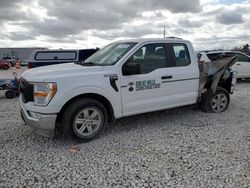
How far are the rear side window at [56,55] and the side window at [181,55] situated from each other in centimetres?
529

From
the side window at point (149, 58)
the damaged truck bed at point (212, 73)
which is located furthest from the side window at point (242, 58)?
the side window at point (149, 58)

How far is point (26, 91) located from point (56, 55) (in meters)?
5.50

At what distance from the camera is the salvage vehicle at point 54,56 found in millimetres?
8993

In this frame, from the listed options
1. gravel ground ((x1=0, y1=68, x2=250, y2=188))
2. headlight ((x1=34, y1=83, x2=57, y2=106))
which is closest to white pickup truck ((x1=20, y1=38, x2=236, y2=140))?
headlight ((x1=34, y1=83, x2=57, y2=106))

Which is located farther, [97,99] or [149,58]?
[149,58]

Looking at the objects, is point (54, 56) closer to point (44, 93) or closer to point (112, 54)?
point (112, 54)

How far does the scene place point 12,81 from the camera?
8758 millimetres

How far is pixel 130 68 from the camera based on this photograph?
4.55m

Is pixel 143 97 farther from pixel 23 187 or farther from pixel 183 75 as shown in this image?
pixel 23 187

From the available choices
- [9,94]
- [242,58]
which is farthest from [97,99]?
[242,58]

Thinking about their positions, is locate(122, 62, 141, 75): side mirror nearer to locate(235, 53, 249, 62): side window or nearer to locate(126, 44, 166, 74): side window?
locate(126, 44, 166, 74): side window

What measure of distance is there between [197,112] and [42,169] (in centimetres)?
417

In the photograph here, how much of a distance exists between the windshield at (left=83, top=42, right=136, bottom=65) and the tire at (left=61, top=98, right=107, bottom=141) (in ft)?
2.97

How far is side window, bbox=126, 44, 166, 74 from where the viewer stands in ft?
15.9
